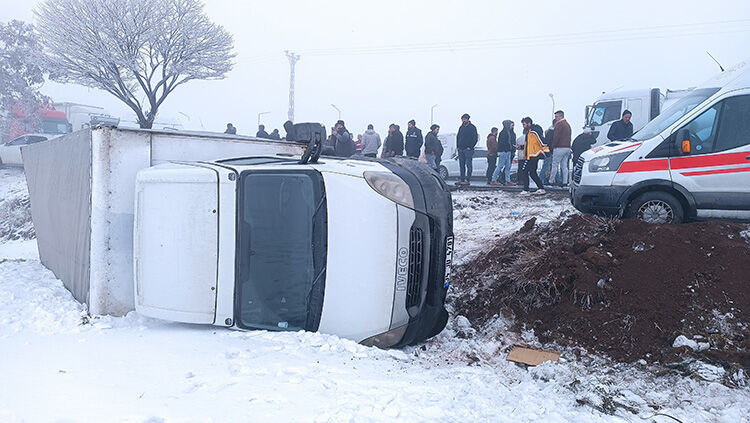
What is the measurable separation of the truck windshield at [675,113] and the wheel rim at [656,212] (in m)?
0.84

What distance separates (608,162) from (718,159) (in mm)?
1159

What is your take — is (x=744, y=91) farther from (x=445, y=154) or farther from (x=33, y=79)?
(x=33, y=79)

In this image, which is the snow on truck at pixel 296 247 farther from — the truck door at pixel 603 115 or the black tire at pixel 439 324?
the truck door at pixel 603 115

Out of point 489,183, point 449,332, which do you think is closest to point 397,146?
point 489,183

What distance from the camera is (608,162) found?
6371 millimetres

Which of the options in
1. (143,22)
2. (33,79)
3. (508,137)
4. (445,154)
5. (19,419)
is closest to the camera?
(19,419)

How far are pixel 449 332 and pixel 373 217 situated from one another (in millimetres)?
1692

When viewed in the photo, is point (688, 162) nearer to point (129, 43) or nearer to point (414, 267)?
point (414, 267)

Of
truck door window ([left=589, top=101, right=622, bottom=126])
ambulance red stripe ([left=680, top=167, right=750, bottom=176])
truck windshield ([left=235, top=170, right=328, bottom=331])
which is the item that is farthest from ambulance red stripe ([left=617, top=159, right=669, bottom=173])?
truck door window ([left=589, top=101, right=622, bottom=126])

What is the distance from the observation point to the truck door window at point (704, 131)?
19.3ft

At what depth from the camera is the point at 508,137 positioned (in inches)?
496

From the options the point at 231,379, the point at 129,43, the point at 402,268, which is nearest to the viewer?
the point at 231,379

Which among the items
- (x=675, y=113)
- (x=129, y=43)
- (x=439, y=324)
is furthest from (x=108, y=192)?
(x=129, y=43)

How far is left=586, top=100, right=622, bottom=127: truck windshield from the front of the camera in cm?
1498
